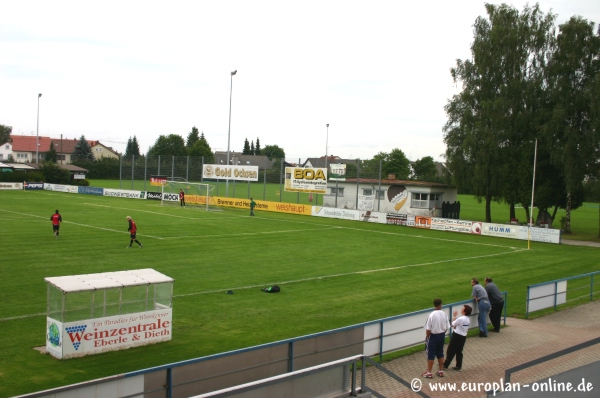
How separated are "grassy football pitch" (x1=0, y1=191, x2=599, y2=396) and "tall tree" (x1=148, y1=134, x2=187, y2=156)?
91.9 meters

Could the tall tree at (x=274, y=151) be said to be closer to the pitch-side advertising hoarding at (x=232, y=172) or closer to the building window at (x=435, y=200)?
the pitch-side advertising hoarding at (x=232, y=172)

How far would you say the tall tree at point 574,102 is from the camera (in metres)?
42.3

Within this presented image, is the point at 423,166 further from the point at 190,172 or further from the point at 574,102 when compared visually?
the point at 574,102

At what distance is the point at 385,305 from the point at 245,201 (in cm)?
4000

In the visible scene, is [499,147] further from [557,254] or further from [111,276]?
[111,276]

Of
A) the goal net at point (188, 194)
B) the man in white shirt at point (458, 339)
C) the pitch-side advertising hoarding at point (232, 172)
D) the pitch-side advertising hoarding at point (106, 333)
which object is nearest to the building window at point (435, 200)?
the pitch-side advertising hoarding at point (232, 172)

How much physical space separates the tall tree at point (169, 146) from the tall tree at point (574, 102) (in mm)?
103122

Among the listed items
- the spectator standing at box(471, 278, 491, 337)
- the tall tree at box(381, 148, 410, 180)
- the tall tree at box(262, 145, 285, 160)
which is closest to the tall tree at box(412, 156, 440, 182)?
the tall tree at box(381, 148, 410, 180)

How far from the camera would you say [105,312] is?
13.9 metres

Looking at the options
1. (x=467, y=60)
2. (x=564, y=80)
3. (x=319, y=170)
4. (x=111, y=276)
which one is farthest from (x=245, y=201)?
(x=111, y=276)

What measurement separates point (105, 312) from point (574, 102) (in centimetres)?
4012

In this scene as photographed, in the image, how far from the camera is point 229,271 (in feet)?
80.6

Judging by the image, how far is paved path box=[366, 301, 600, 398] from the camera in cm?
1175

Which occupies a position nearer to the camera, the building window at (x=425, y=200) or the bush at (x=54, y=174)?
the building window at (x=425, y=200)
